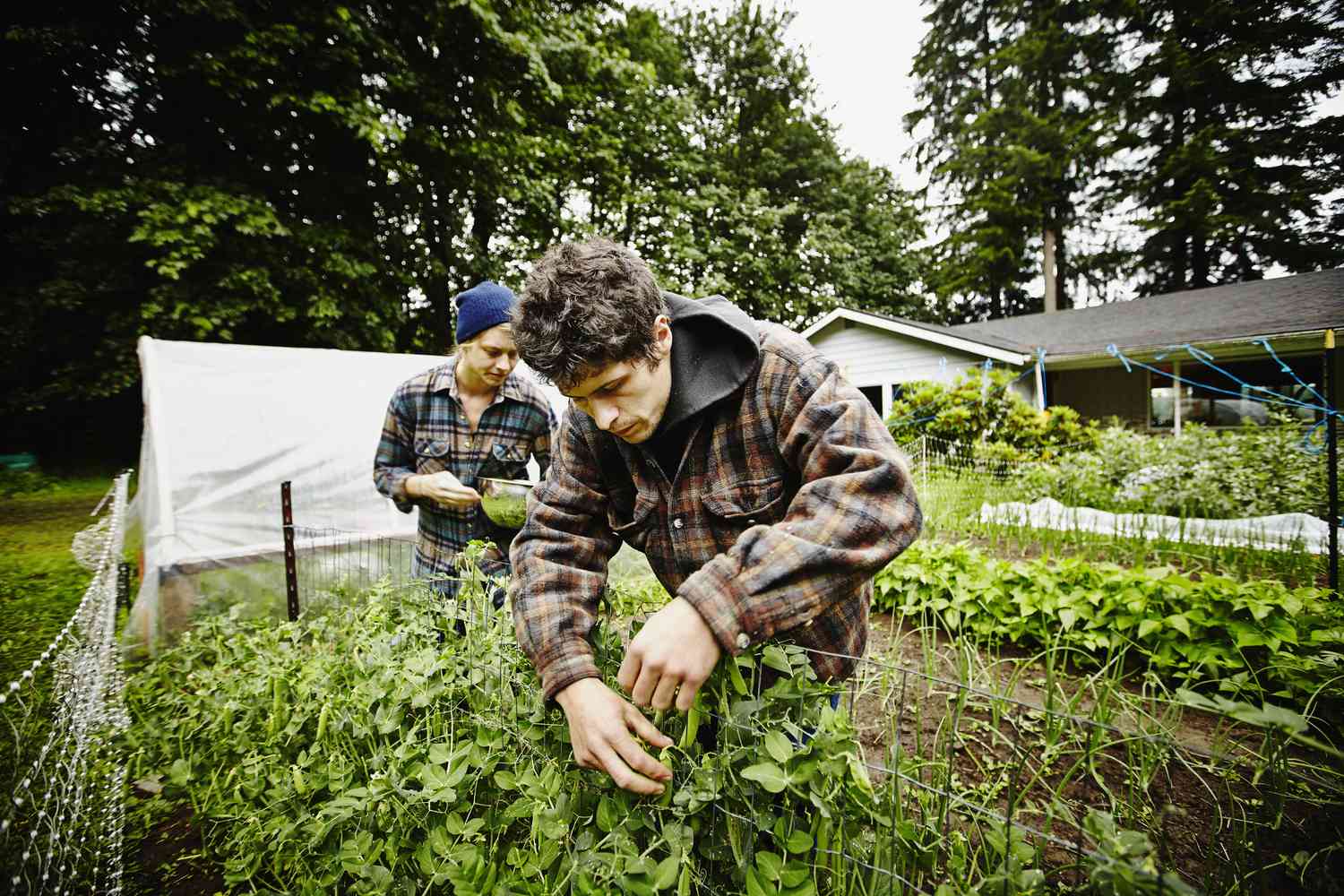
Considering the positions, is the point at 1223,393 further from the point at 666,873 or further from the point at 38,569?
the point at 38,569

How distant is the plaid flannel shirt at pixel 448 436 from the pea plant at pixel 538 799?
0.60 meters

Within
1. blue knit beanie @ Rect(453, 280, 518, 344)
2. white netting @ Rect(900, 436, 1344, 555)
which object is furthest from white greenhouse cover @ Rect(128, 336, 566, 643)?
white netting @ Rect(900, 436, 1344, 555)

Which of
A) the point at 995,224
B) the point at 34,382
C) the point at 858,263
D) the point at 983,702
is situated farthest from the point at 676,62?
the point at 983,702

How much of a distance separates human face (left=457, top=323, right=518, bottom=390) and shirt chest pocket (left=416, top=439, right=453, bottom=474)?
0.31 m

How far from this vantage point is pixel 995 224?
22047mm

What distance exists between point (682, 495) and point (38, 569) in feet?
24.8

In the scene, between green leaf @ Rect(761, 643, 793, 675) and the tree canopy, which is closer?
green leaf @ Rect(761, 643, 793, 675)

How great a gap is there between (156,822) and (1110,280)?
95.6 feet

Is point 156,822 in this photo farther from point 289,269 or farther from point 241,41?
point 241,41

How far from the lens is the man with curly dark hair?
941 millimetres

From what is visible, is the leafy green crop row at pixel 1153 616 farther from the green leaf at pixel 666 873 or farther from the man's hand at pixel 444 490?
the man's hand at pixel 444 490

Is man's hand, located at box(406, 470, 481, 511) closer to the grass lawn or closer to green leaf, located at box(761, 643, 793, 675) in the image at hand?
green leaf, located at box(761, 643, 793, 675)

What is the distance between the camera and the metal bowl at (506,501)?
1.99 m

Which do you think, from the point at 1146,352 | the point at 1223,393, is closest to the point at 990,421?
the point at 1146,352
